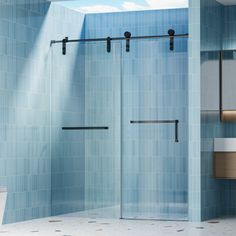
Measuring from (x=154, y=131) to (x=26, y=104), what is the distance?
161cm

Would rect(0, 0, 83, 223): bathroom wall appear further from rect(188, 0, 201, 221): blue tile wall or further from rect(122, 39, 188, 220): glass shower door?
rect(188, 0, 201, 221): blue tile wall

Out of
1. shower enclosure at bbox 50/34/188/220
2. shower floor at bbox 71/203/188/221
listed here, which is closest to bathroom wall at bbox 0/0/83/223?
shower enclosure at bbox 50/34/188/220

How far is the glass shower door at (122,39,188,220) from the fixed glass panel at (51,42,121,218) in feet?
0.48

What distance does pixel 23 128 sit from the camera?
29.5 feet

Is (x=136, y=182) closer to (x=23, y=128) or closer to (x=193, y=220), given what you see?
(x=193, y=220)

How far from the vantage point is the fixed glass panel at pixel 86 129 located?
9.23 m

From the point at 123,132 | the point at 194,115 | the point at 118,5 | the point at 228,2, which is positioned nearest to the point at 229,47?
the point at 228,2

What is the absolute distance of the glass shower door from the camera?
9.02 meters

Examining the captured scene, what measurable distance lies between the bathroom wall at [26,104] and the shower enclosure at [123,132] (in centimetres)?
18

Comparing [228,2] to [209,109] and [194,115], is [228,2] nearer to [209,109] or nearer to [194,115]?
[209,109]

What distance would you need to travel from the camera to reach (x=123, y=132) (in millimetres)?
9219

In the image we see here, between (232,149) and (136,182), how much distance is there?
1.30 m

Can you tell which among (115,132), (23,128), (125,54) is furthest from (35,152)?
(125,54)

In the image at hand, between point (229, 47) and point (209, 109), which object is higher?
point (229, 47)
